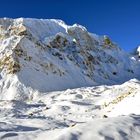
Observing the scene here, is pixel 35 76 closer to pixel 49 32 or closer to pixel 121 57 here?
pixel 49 32

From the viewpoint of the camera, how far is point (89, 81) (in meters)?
49.6

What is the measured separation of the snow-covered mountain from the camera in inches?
339

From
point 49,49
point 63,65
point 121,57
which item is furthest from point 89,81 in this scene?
point 121,57

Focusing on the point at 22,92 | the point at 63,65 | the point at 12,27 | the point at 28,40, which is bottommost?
the point at 22,92

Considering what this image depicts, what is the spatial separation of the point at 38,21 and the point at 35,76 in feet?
62.7

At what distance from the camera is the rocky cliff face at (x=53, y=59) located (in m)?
41.1

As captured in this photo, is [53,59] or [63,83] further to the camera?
[53,59]

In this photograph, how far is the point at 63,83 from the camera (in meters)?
44.8

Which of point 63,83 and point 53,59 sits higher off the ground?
point 53,59

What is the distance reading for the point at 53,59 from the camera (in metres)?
49.3

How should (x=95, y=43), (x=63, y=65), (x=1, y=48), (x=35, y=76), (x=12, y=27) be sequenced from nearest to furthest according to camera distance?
(x=35, y=76) < (x=1, y=48) < (x=63, y=65) < (x=12, y=27) < (x=95, y=43)

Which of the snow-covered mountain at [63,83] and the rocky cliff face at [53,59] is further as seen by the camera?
the rocky cliff face at [53,59]

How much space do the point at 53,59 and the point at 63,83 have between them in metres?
5.63

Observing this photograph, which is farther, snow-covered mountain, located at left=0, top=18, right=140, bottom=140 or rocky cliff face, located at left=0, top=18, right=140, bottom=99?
rocky cliff face, located at left=0, top=18, right=140, bottom=99
